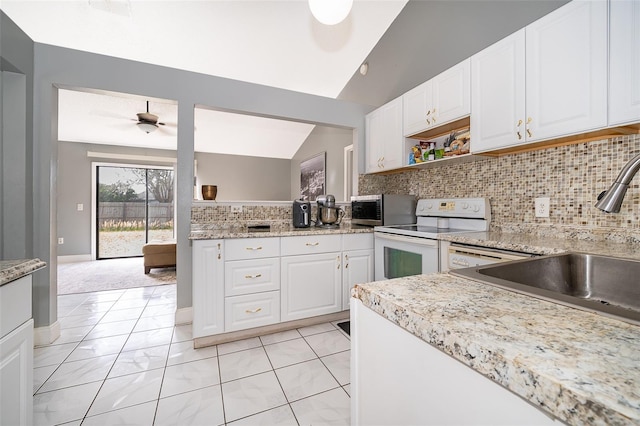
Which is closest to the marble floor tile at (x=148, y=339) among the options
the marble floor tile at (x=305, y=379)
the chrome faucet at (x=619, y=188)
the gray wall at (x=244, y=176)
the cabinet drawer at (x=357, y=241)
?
the marble floor tile at (x=305, y=379)

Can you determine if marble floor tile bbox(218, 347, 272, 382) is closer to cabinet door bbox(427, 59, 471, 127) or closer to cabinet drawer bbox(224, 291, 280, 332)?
cabinet drawer bbox(224, 291, 280, 332)

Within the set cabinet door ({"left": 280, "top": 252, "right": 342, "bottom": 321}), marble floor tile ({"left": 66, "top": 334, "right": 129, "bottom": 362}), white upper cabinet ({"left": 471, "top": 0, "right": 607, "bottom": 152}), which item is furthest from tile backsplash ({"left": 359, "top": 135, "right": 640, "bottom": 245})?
marble floor tile ({"left": 66, "top": 334, "right": 129, "bottom": 362})

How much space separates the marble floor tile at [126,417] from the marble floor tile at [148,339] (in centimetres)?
69

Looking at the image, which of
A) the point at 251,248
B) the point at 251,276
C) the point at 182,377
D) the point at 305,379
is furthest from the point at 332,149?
the point at 182,377

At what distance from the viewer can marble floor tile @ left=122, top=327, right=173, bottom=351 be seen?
6.73ft

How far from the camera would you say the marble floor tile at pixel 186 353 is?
1868mm

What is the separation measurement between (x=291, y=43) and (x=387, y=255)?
2647 mm

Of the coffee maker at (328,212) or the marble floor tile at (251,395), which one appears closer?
the marble floor tile at (251,395)

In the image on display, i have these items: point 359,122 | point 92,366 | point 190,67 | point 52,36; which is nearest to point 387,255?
point 359,122

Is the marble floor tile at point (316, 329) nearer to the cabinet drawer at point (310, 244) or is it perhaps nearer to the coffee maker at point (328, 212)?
the cabinet drawer at point (310, 244)

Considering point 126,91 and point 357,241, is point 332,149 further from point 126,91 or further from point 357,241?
point 126,91

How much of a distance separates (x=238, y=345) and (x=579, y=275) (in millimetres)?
2093

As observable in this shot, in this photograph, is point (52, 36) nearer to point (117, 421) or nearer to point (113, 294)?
point (113, 294)

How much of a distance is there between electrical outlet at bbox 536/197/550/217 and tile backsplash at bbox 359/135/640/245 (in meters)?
0.03
